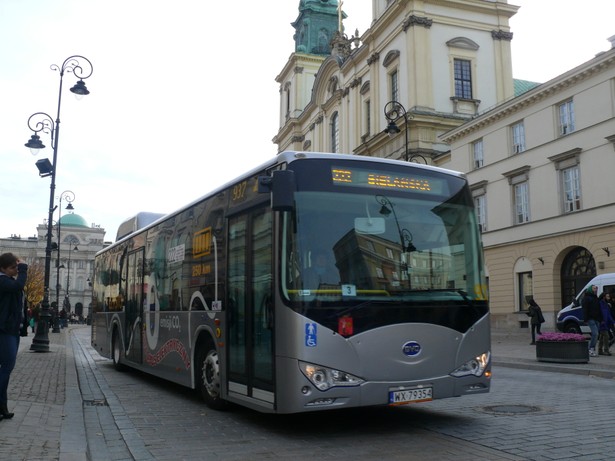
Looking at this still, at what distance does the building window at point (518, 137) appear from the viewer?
32.4 meters

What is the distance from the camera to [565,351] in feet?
50.7

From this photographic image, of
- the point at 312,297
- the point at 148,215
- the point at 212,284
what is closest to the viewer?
the point at 312,297

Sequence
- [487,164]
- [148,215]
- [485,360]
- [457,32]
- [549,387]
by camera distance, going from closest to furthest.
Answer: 1. [485,360]
2. [549,387]
3. [148,215]
4. [487,164]
5. [457,32]

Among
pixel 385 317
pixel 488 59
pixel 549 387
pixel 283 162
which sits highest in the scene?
pixel 488 59

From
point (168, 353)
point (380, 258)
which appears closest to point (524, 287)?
point (168, 353)

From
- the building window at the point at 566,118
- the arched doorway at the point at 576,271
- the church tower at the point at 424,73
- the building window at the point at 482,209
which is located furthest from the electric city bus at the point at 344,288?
the church tower at the point at 424,73

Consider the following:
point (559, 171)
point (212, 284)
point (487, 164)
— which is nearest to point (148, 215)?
point (212, 284)

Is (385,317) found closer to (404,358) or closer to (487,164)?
(404,358)

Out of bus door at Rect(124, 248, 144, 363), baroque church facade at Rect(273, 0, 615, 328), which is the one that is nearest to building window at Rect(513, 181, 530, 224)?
baroque church facade at Rect(273, 0, 615, 328)

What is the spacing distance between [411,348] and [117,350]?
31.4ft

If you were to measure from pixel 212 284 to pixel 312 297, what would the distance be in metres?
2.46

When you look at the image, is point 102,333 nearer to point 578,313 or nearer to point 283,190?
point 283,190

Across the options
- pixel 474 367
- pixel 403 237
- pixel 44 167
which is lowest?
pixel 474 367

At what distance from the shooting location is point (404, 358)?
714 cm
